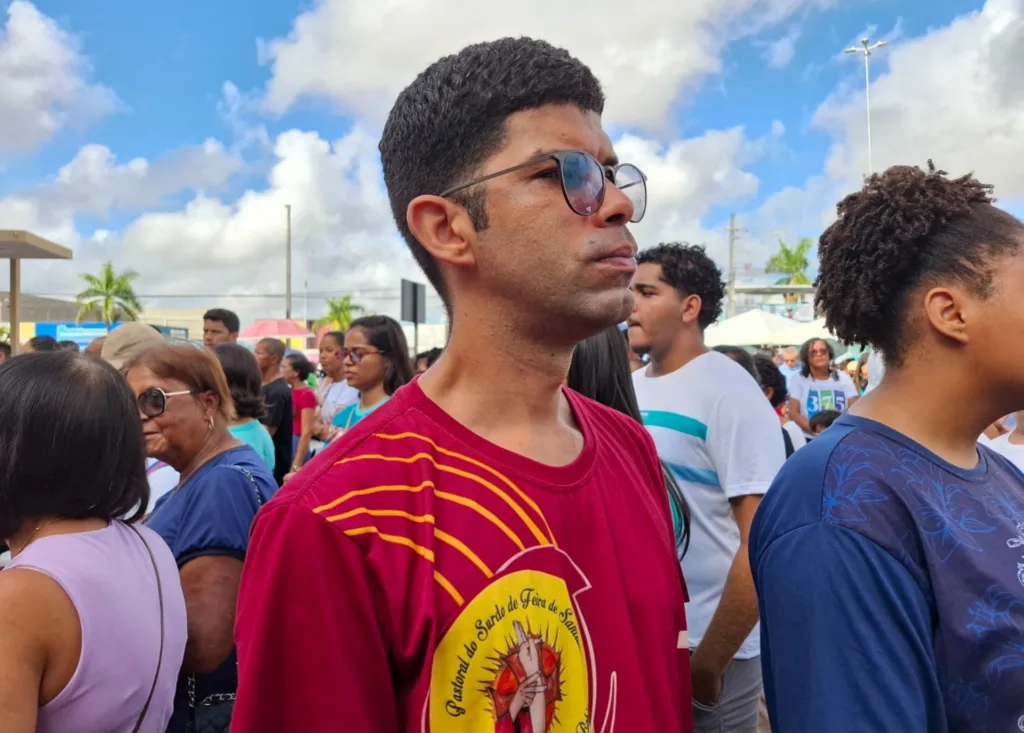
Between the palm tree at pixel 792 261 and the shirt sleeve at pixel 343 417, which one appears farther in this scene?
the palm tree at pixel 792 261

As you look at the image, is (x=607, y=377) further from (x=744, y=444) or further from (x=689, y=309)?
(x=689, y=309)

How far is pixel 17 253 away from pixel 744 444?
35.6 feet

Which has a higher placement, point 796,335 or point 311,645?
point 796,335

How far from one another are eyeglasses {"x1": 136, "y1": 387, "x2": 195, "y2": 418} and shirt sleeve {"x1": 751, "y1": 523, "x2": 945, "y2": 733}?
221cm

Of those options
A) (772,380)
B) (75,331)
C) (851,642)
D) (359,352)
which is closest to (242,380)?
(359,352)

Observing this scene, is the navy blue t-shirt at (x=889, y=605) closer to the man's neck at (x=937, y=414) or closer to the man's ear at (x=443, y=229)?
the man's neck at (x=937, y=414)

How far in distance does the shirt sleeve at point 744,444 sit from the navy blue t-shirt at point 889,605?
1.30 m

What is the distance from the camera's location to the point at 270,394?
7.01m

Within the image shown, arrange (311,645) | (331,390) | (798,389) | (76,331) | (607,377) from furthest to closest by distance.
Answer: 1. (76,331)
2. (798,389)
3. (331,390)
4. (607,377)
5. (311,645)

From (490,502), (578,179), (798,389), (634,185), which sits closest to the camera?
(490,502)

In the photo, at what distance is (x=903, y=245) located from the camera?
169cm

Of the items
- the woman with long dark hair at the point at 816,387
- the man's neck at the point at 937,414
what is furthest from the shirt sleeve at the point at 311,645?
the woman with long dark hair at the point at 816,387

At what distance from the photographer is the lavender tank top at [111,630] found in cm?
164

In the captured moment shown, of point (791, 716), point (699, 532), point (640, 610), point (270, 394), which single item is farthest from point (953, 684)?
point (270, 394)
